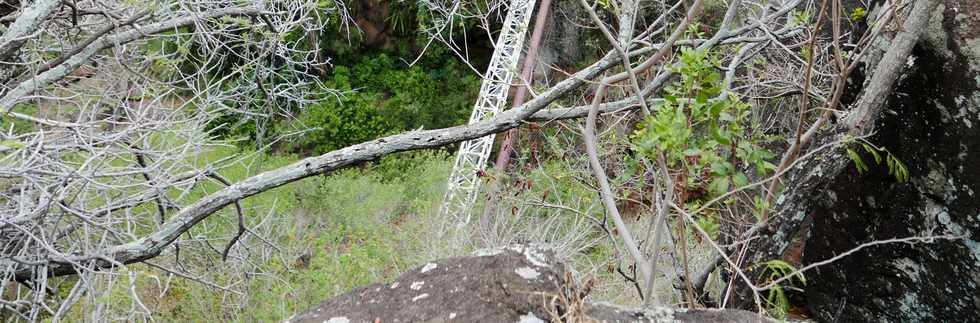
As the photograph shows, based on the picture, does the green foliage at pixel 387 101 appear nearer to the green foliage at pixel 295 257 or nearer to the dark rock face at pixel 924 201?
the green foliage at pixel 295 257

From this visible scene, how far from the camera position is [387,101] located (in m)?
13.8

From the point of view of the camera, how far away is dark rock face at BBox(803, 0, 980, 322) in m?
2.88

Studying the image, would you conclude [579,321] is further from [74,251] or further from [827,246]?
[74,251]

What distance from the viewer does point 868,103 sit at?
9.68 ft

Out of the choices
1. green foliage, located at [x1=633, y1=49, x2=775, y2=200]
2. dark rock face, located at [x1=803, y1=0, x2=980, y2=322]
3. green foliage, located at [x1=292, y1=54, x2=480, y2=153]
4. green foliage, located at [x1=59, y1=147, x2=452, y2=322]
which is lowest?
green foliage, located at [x1=292, y1=54, x2=480, y2=153]

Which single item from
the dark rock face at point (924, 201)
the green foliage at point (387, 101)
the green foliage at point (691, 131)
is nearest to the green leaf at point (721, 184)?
the green foliage at point (691, 131)

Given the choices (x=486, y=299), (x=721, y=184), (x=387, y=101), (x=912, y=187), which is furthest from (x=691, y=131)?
(x=387, y=101)

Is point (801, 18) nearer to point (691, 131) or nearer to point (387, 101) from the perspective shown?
point (691, 131)

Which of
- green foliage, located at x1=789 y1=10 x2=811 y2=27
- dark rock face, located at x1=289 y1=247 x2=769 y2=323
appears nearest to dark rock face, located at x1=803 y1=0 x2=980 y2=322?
green foliage, located at x1=789 y1=10 x2=811 y2=27

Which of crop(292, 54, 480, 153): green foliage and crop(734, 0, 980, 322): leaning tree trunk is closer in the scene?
crop(734, 0, 980, 322): leaning tree trunk

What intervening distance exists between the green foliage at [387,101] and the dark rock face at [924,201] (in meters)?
10.3

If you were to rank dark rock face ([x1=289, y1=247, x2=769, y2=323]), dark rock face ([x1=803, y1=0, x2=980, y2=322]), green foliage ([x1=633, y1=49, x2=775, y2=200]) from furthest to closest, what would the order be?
1. dark rock face ([x1=803, y1=0, x2=980, y2=322])
2. green foliage ([x1=633, y1=49, x2=775, y2=200])
3. dark rock face ([x1=289, y1=247, x2=769, y2=323])

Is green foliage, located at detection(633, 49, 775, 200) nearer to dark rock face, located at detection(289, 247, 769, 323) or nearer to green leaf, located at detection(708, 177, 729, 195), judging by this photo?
green leaf, located at detection(708, 177, 729, 195)

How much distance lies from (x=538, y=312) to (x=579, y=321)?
0.08 metres
